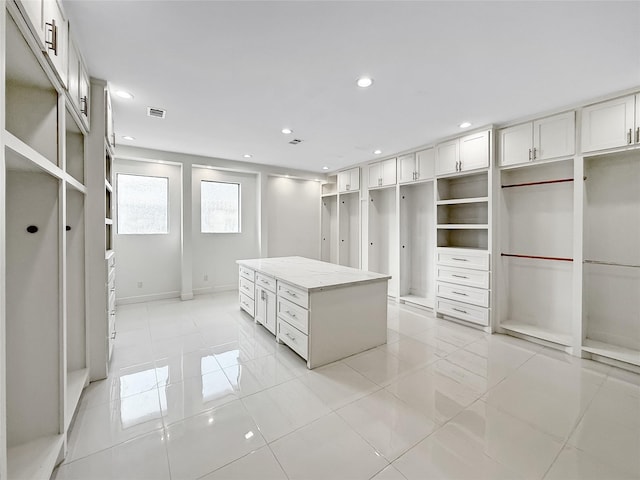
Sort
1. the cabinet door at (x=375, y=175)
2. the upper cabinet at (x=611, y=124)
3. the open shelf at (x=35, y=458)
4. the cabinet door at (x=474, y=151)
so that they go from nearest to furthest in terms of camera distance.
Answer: the open shelf at (x=35, y=458) < the upper cabinet at (x=611, y=124) < the cabinet door at (x=474, y=151) < the cabinet door at (x=375, y=175)

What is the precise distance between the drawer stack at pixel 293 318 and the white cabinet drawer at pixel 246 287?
90 cm

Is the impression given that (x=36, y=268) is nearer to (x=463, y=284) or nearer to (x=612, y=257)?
(x=463, y=284)

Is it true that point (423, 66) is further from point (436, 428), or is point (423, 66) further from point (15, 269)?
point (15, 269)

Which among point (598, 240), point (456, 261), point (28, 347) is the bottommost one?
point (28, 347)

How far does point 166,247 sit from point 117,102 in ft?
9.18

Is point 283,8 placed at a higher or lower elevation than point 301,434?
higher

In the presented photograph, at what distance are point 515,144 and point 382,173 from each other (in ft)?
7.00

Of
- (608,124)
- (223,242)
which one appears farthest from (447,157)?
(223,242)

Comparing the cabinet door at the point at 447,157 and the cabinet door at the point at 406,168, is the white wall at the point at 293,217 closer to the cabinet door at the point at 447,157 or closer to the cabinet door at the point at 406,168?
the cabinet door at the point at 406,168

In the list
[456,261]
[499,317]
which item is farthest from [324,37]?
[499,317]

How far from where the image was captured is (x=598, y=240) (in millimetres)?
2887

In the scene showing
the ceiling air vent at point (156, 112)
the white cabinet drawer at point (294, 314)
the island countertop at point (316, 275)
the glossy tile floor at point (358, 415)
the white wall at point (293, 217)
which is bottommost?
the glossy tile floor at point (358, 415)

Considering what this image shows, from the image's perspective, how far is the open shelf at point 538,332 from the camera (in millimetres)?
2977

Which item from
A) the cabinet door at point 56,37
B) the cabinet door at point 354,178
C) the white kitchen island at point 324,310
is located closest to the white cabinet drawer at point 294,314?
the white kitchen island at point 324,310
